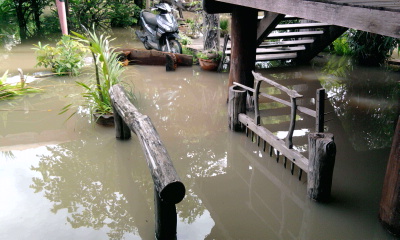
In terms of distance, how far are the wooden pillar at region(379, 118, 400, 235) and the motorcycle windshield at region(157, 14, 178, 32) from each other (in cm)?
673

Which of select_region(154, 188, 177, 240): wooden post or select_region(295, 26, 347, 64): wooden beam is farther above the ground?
select_region(295, 26, 347, 64): wooden beam

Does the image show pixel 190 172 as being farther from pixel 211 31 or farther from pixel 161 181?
pixel 211 31

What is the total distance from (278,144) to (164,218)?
1.88m

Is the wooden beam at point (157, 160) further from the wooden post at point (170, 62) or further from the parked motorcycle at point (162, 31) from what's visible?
the parked motorcycle at point (162, 31)

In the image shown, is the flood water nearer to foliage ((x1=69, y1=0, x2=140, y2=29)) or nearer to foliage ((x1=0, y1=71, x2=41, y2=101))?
foliage ((x1=0, y1=71, x2=41, y2=101))

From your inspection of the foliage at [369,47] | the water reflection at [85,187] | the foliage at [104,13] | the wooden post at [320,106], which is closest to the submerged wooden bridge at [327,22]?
the wooden post at [320,106]

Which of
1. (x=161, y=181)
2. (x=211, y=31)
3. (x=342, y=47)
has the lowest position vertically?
(x=161, y=181)

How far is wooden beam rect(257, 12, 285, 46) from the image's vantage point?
555 cm

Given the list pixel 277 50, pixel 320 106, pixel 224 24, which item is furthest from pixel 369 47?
pixel 320 106

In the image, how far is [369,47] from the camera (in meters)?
8.85

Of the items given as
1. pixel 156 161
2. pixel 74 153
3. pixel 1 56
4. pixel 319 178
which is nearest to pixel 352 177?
pixel 319 178

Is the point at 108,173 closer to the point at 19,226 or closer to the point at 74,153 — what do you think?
the point at 74,153

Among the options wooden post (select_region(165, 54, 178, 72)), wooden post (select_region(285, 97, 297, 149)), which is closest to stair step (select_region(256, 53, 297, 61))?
wooden post (select_region(165, 54, 178, 72))

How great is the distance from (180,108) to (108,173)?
7.38 ft
